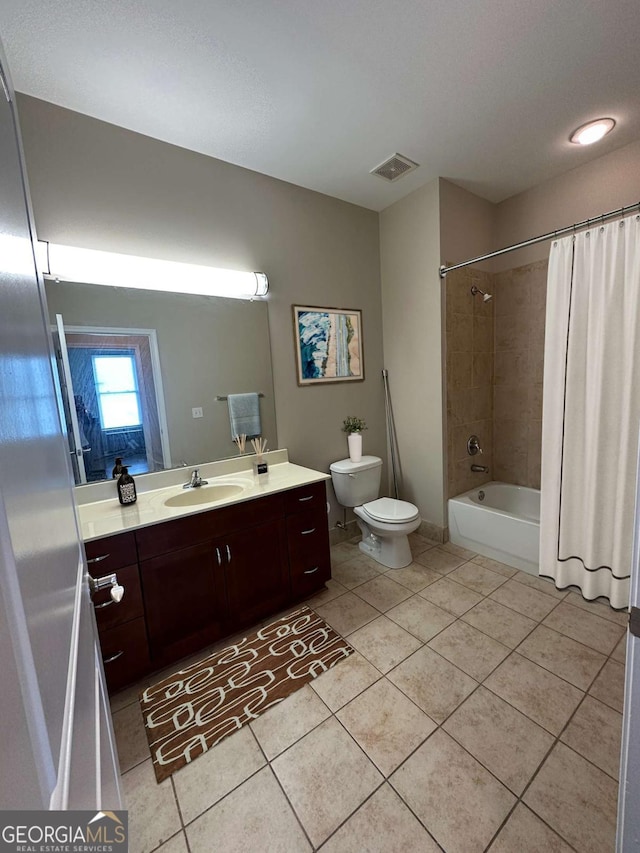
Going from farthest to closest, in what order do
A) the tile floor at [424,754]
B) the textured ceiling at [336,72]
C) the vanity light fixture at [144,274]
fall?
1. the vanity light fixture at [144,274]
2. the textured ceiling at [336,72]
3. the tile floor at [424,754]

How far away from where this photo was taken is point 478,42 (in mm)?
1478

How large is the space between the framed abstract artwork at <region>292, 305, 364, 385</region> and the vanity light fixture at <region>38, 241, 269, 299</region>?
41 cm

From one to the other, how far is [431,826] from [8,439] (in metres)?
1.59

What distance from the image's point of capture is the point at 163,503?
1.84 meters

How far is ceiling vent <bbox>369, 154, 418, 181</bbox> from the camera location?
221 cm

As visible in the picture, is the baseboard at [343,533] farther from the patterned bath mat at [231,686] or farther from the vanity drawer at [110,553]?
the vanity drawer at [110,553]

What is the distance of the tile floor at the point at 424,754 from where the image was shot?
107 cm

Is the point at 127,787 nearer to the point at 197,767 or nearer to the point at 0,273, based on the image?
the point at 197,767

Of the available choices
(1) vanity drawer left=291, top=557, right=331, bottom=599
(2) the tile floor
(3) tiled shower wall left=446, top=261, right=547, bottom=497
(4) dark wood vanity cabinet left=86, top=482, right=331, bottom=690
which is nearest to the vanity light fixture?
(4) dark wood vanity cabinet left=86, top=482, right=331, bottom=690

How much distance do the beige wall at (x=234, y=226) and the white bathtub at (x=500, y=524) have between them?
0.86 m

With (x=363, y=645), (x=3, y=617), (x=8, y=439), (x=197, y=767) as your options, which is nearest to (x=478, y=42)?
(x=8, y=439)

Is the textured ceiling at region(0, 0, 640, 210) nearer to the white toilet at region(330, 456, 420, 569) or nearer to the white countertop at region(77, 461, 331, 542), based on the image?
the white countertop at region(77, 461, 331, 542)

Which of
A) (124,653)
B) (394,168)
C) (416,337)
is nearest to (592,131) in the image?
(394,168)
